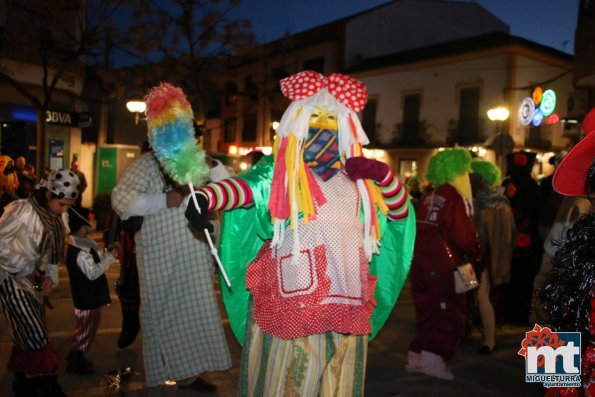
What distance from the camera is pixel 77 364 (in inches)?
164

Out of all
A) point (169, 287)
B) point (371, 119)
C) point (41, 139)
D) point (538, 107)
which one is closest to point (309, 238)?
point (169, 287)

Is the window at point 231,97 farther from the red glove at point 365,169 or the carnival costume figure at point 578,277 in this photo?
the carnival costume figure at point 578,277

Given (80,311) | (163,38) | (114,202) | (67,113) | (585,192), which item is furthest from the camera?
(163,38)

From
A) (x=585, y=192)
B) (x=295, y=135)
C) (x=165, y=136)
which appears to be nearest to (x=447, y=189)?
(x=295, y=135)

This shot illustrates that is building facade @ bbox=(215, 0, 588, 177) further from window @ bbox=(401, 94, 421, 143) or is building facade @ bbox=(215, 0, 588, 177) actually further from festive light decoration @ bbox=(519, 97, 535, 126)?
festive light decoration @ bbox=(519, 97, 535, 126)

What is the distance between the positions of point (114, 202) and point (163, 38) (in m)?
14.0

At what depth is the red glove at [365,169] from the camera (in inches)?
105

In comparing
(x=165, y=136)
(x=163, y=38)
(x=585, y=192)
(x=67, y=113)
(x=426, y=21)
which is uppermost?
(x=426, y=21)

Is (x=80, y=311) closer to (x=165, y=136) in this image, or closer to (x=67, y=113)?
(x=165, y=136)

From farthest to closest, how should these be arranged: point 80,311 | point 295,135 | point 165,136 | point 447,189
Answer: point 447,189 → point 80,311 → point 295,135 → point 165,136

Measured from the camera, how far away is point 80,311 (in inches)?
168

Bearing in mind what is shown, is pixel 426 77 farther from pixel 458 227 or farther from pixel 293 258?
pixel 293 258

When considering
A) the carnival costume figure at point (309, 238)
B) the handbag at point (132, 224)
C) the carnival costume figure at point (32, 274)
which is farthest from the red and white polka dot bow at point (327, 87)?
the carnival costume figure at point (32, 274)

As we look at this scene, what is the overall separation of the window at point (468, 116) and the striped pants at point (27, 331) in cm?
2127
